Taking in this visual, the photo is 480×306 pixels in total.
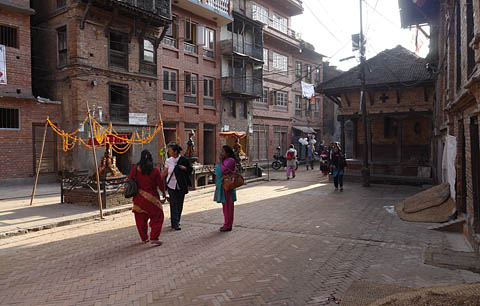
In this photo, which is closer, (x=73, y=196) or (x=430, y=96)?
(x=73, y=196)

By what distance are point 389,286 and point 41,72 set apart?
19.4 metres

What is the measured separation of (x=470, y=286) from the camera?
3465mm

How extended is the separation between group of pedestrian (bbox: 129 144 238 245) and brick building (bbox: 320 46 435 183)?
1156 centimetres

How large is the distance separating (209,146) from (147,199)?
61.2ft

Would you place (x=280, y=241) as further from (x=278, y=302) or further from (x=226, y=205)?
(x=278, y=302)

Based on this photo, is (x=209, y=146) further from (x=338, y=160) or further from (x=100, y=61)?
(x=338, y=160)

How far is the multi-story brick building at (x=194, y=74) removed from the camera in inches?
848

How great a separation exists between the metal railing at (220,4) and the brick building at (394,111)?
957cm

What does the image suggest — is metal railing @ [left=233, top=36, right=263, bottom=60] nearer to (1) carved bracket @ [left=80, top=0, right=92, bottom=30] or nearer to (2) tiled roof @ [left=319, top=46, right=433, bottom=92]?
(2) tiled roof @ [left=319, top=46, right=433, bottom=92]

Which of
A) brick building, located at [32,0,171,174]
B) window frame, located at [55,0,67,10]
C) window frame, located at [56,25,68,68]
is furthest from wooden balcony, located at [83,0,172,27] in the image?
window frame, located at [56,25,68,68]

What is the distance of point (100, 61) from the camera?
693 inches

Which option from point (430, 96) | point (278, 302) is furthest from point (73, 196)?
point (430, 96)

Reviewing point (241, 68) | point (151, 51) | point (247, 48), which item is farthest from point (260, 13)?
point (151, 51)

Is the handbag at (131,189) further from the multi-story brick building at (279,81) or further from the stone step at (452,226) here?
the multi-story brick building at (279,81)
